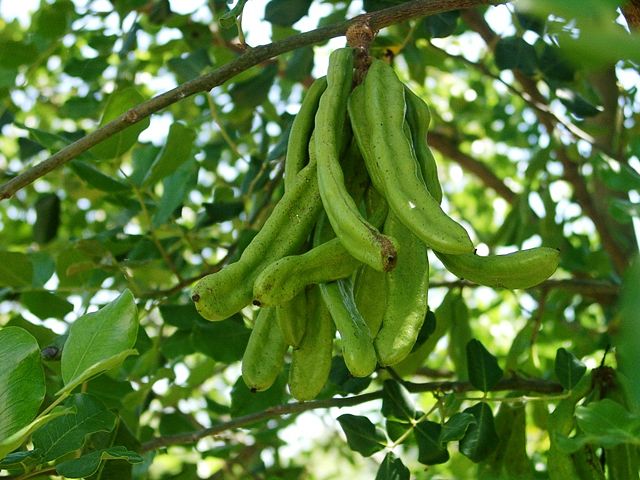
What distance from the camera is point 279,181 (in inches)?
74.2

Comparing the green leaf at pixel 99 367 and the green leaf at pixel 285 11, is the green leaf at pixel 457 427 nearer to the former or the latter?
the green leaf at pixel 99 367

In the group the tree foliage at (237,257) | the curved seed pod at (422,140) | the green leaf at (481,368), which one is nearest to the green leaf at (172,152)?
the tree foliage at (237,257)

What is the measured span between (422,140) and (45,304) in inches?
36.4

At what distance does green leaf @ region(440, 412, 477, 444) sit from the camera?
4.08 ft

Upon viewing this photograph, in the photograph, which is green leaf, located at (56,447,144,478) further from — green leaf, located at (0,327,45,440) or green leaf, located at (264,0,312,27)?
green leaf, located at (264,0,312,27)

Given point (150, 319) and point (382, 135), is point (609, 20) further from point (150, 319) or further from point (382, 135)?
point (150, 319)

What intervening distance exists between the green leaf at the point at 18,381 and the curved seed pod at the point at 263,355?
250 mm

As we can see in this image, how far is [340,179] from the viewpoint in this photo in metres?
0.99

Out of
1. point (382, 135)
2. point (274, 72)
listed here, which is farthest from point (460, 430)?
point (274, 72)

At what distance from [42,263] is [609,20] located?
1.49m

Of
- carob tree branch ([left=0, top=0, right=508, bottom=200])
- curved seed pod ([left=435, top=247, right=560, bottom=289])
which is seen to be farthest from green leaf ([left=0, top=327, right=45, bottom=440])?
curved seed pod ([left=435, top=247, right=560, bottom=289])

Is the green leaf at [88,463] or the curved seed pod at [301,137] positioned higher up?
the curved seed pod at [301,137]

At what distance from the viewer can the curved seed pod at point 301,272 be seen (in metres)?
0.96

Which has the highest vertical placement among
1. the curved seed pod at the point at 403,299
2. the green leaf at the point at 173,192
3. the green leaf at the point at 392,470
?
the curved seed pod at the point at 403,299
